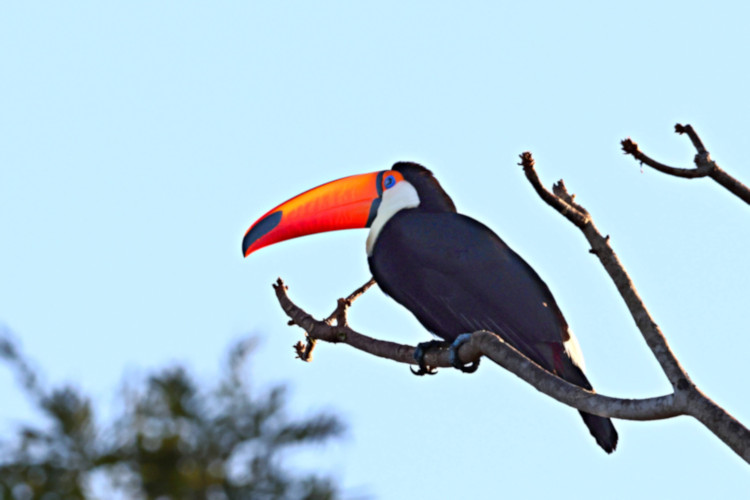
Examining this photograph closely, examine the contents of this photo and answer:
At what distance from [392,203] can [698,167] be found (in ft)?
13.5

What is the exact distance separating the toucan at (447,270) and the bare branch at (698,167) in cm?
243

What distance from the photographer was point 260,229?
10875mm

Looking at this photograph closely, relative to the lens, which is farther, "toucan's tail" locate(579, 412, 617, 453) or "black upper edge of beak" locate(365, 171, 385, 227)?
"black upper edge of beak" locate(365, 171, 385, 227)

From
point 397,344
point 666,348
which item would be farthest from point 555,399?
point 397,344

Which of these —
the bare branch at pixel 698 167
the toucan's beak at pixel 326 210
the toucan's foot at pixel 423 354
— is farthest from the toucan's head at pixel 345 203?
the bare branch at pixel 698 167

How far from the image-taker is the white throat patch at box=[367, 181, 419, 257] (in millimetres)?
10406

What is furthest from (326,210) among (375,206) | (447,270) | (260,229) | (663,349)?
(663,349)

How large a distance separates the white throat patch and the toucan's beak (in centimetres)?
11

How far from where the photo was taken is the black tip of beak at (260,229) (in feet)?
35.5

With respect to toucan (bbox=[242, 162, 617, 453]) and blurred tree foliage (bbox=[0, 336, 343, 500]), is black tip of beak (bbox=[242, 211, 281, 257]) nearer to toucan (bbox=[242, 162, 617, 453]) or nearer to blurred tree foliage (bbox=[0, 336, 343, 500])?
toucan (bbox=[242, 162, 617, 453])

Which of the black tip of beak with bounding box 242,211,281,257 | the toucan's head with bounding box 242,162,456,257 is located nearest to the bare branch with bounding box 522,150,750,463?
the toucan's head with bounding box 242,162,456,257

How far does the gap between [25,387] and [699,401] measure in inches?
129

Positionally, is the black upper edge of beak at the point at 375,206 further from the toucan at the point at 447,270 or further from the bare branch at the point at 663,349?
the bare branch at the point at 663,349

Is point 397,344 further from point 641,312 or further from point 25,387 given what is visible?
point 25,387
